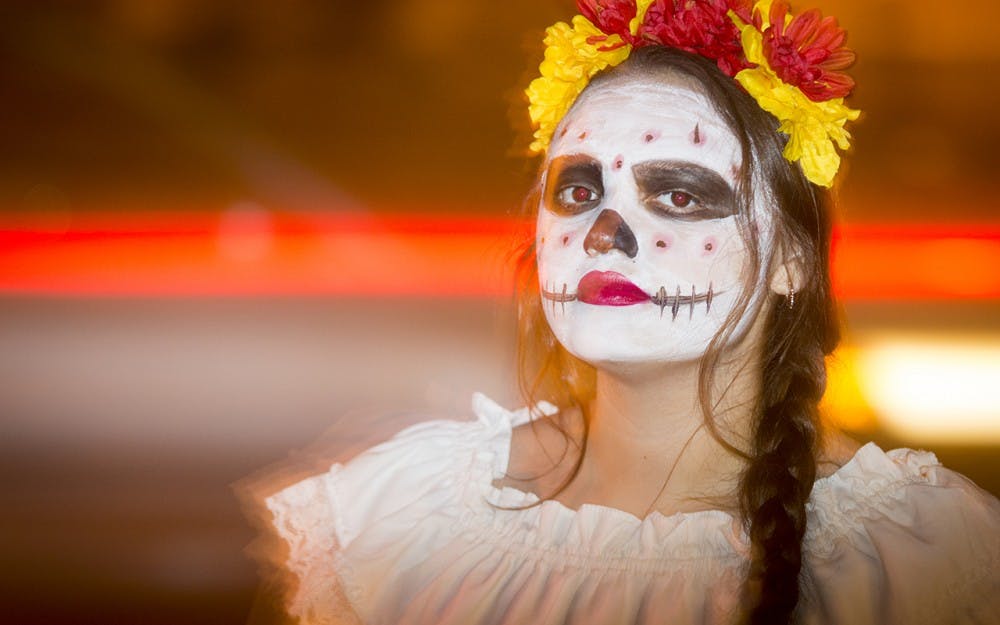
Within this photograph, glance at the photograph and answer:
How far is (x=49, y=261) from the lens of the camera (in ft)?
8.34

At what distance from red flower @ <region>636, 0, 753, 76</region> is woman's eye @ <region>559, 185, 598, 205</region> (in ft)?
0.79

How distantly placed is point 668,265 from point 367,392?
1289 mm

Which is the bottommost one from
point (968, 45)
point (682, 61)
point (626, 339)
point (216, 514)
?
point (216, 514)

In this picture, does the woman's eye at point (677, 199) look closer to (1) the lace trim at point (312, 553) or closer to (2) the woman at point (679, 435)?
(2) the woman at point (679, 435)

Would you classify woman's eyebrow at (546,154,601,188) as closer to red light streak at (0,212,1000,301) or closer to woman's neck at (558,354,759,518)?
woman's neck at (558,354,759,518)

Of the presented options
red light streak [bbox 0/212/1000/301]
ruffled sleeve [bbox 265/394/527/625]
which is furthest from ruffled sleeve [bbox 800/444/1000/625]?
red light streak [bbox 0/212/1000/301]

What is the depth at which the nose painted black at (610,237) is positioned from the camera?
126 cm

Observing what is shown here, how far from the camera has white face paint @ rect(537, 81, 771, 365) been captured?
4.12 feet

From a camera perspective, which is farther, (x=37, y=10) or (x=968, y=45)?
(x=37, y=10)

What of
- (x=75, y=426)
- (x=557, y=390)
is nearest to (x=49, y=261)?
(x=75, y=426)

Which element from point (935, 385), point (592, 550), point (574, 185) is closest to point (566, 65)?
point (574, 185)

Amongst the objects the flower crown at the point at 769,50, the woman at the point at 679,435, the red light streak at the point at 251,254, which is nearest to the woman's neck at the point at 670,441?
the woman at the point at 679,435

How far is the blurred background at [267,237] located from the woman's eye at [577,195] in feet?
2.60

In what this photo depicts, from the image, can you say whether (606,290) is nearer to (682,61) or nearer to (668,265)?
(668,265)
